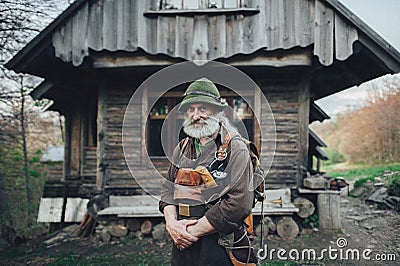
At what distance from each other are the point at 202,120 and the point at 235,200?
642 millimetres

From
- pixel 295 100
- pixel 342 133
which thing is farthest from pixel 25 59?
pixel 342 133

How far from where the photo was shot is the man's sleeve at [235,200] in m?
2.28

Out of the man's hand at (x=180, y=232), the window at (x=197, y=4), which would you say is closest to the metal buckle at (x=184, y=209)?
the man's hand at (x=180, y=232)

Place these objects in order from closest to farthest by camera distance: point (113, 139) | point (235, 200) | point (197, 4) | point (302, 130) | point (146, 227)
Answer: point (235, 200) < point (197, 4) < point (146, 227) < point (302, 130) < point (113, 139)

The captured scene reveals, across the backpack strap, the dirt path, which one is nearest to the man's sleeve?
the backpack strap

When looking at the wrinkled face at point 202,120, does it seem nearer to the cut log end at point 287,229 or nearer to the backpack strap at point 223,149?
the backpack strap at point 223,149

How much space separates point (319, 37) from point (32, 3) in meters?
5.98

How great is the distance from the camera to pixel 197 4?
6.23 meters

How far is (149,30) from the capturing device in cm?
603

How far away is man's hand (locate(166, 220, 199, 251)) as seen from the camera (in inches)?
95.6

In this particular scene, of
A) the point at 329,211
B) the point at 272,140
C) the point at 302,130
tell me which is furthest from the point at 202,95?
the point at 329,211

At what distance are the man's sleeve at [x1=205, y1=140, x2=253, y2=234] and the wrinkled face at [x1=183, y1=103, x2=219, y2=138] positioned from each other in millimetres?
283

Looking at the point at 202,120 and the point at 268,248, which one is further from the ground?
the point at 202,120

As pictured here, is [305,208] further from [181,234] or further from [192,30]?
[181,234]
